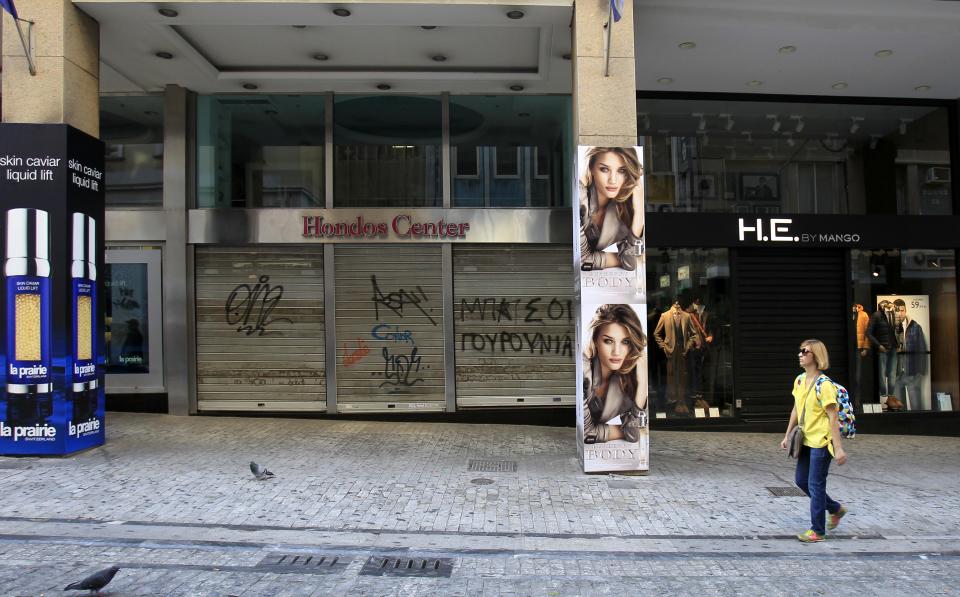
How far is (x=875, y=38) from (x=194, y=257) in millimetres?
10820

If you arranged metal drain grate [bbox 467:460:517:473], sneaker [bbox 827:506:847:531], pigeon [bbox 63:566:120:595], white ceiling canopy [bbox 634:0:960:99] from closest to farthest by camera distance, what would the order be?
pigeon [bbox 63:566:120:595]
sneaker [bbox 827:506:847:531]
metal drain grate [bbox 467:460:517:473]
white ceiling canopy [bbox 634:0:960:99]

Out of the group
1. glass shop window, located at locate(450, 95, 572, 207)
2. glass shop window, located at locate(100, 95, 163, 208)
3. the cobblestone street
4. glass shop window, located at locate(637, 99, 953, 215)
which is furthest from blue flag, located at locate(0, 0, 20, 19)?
glass shop window, located at locate(637, 99, 953, 215)

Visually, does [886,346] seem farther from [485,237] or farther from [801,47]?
[485,237]

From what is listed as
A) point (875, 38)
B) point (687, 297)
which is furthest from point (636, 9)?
point (687, 297)

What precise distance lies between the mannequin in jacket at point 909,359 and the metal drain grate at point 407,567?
9.81m

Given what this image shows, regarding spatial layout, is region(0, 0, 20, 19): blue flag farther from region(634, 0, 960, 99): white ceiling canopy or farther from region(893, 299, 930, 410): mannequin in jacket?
region(893, 299, 930, 410): mannequin in jacket

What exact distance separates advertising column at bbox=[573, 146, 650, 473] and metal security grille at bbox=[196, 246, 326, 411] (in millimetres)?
5229

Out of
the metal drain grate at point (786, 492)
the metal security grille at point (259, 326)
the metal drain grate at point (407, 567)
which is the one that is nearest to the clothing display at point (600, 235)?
the metal drain grate at point (786, 492)

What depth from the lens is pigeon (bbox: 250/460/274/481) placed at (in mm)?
7215

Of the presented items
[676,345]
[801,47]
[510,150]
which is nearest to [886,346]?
[676,345]

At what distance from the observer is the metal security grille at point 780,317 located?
1105cm

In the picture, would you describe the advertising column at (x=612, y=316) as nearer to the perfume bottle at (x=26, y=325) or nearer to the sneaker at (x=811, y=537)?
the sneaker at (x=811, y=537)

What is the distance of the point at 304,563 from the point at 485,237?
23.1 ft

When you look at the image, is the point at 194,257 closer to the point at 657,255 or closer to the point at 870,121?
the point at 657,255
